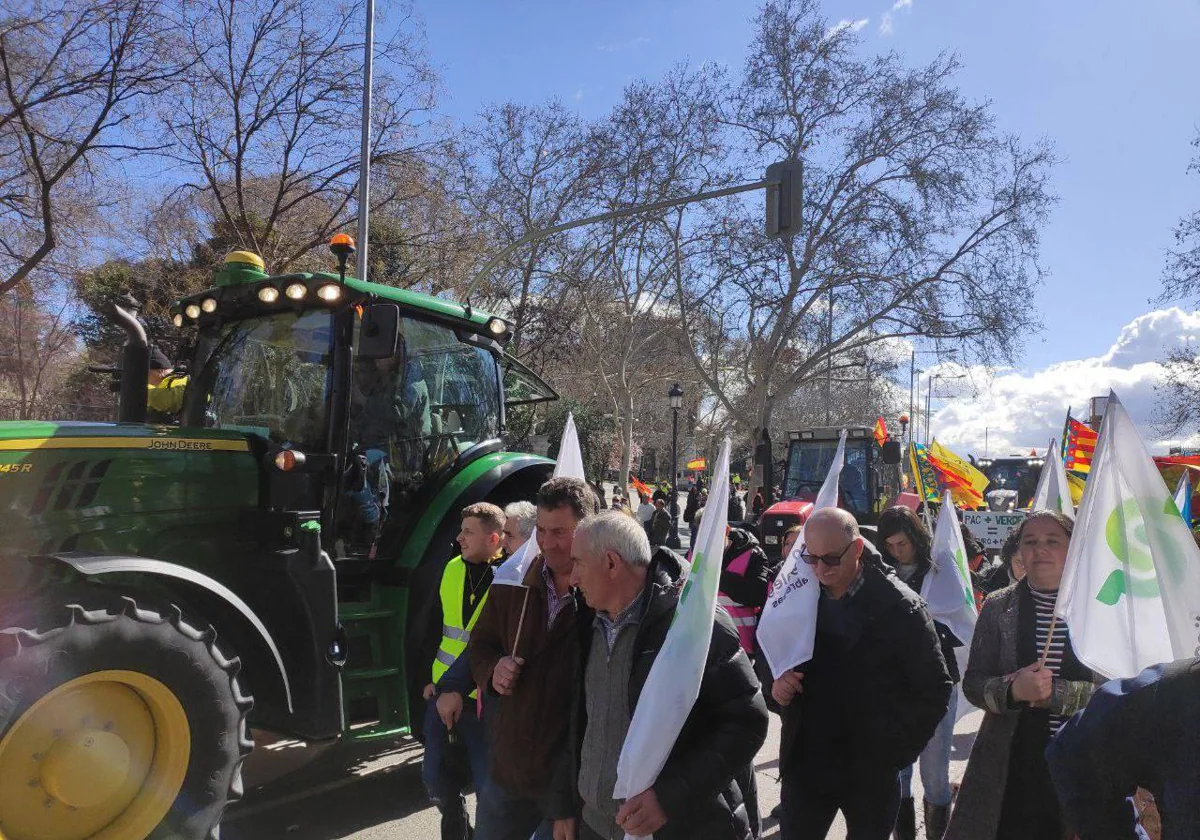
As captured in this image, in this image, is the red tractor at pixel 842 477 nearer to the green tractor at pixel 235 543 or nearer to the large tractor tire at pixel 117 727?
the green tractor at pixel 235 543

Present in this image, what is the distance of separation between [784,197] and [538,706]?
10360 mm

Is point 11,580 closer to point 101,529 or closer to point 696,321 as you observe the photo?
point 101,529

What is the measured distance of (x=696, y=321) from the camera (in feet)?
82.2

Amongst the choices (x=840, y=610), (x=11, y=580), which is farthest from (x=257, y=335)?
(x=840, y=610)

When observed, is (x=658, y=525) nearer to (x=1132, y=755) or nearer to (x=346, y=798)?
(x=346, y=798)

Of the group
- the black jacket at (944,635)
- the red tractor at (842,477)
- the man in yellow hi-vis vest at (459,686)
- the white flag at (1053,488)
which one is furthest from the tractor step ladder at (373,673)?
the red tractor at (842,477)

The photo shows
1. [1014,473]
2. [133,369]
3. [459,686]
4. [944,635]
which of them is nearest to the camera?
[459,686]

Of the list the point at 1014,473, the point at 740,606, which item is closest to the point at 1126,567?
the point at 740,606

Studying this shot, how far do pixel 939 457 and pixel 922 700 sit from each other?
765 cm

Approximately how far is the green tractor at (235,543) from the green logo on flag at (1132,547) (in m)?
3.11

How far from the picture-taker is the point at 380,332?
398 cm

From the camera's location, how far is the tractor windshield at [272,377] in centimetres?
436

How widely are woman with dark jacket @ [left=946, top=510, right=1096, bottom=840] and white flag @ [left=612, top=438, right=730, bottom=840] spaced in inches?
50.2

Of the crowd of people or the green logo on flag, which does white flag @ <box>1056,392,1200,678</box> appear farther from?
the crowd of people
